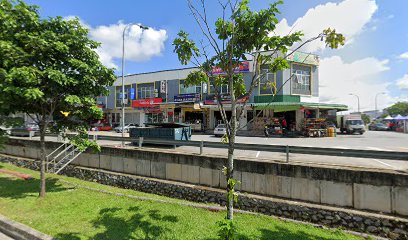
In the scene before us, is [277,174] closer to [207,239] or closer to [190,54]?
[207,239]

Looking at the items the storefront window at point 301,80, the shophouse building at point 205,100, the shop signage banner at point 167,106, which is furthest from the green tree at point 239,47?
the shop signage banner at point 167,106

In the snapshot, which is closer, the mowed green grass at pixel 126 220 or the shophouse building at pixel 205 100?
the mowed green grass at pixel 126 220

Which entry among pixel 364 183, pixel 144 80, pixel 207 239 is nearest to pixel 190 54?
pixel 207 239

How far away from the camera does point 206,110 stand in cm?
3469

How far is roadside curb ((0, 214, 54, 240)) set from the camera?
4.88 metres

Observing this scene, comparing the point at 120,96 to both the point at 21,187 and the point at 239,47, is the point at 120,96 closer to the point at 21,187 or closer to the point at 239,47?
the point at 21,187

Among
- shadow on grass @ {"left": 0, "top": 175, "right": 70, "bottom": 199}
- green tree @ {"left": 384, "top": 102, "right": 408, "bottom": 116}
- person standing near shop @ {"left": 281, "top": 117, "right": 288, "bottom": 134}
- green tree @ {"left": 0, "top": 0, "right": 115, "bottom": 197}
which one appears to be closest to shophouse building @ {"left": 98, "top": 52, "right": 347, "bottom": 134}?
person standing near shop @ {"left": 281, "top": 117, "right": 288, "bottom": 134}

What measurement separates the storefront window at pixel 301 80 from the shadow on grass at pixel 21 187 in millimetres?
27695

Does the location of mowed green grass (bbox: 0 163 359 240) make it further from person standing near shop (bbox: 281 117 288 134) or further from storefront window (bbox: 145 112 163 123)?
storefront window (bbox: 145 112 163 123)

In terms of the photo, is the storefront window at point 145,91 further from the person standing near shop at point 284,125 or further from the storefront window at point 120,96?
the person standing near shop at point 284,125

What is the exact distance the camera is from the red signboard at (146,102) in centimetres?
3831

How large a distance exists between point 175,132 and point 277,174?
23.2ft

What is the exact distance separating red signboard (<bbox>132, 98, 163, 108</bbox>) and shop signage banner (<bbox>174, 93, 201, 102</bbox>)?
146 inches

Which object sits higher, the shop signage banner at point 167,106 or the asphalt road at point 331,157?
the shop signage banner at point 167,106
